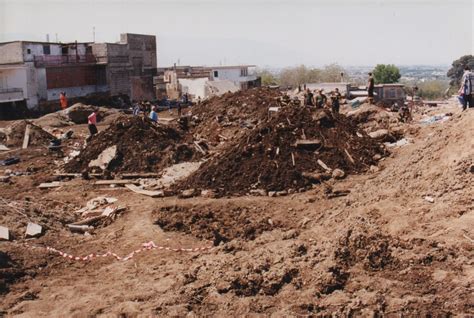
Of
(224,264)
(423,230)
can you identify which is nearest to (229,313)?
(224,264)

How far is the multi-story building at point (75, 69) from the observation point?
119 feet

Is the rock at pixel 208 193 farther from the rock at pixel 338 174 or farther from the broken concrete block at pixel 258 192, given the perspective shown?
the rock at pixel 338 174

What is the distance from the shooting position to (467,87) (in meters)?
14.3

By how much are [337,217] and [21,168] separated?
12894 mm

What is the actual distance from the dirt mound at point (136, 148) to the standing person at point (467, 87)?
899 cm

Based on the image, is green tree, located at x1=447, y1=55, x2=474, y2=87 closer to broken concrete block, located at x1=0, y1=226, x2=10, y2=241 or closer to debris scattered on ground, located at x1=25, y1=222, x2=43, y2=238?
debris scattered on ground, located at x1=25, y1=222, x2=43, y2=238

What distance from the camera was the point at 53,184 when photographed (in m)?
15.6

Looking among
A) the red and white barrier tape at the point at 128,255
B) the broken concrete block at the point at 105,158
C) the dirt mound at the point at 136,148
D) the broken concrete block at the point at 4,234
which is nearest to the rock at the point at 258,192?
the red and white barrier tape at the point at 128,255

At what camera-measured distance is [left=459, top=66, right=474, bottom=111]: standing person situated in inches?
556

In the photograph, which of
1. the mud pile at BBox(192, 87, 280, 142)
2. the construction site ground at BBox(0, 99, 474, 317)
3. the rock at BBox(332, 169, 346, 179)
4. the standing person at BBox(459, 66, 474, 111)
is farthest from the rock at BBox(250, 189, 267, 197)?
the mud pile at BBox(192, 87, 280, 142)

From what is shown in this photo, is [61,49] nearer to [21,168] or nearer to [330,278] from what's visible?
[21,168]

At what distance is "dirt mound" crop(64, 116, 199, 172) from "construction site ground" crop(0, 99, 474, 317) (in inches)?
130

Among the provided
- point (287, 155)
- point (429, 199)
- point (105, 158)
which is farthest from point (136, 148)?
point (429, 199)

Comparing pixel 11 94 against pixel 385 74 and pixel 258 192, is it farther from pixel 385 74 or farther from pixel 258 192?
pixel 385 74
